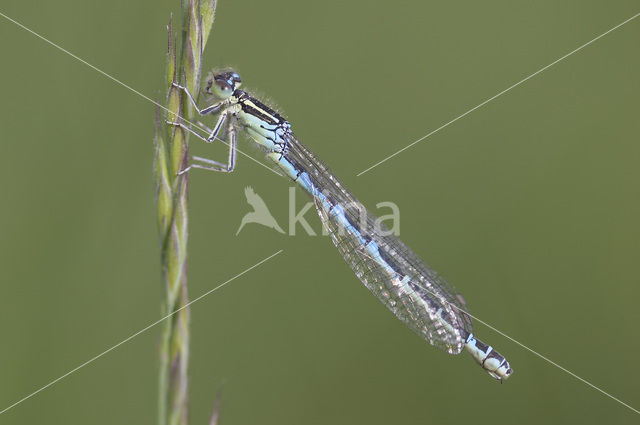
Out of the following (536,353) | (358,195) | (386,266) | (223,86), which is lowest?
(536,353)

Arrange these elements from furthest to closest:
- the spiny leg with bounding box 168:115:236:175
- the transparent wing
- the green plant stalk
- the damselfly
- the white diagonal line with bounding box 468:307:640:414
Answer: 1. the transparent wing
2. the white diagonal line with bounding box 468:307:640:414
3. the damselfly
4. the spiny leg with bounding box 168:115:236:175
5. the green plant stalk

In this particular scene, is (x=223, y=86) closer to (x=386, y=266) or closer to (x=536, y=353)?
(x=386, y=266)

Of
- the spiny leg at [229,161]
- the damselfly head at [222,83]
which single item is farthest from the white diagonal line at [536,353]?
the damselfly head at [222,83]

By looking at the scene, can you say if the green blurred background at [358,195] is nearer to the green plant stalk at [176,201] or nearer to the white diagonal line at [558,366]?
the white diagonal line at [558,366]

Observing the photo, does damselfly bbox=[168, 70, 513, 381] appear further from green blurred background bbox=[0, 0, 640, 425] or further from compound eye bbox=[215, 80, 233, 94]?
green blurred background bbox=[0, 0, 640, 425]

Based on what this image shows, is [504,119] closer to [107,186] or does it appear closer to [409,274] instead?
[409,274]

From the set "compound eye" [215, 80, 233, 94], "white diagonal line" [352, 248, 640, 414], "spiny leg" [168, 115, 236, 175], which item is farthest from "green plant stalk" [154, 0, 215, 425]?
"white diagonal line" [352, 248, 640, 414]

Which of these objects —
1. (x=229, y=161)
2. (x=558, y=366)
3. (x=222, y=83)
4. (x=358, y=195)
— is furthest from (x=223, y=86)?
(x=558, y=366)
